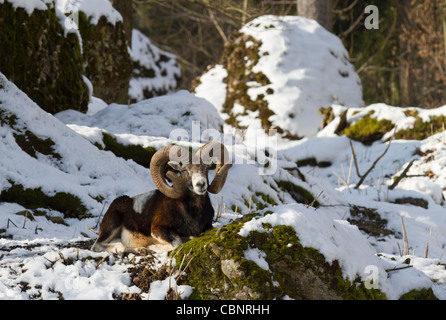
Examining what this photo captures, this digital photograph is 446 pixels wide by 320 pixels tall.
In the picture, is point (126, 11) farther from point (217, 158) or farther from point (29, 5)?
point (217, 158)

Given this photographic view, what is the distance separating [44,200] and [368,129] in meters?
8.68

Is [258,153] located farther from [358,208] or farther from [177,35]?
[177,35]

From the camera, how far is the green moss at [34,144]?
582 centimetres

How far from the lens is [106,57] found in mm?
10469

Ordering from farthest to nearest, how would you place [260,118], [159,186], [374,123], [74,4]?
1. [260,118]
2. [374,123]
3. [74,4]
4. [159,186]

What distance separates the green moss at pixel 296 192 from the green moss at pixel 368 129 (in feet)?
16.4

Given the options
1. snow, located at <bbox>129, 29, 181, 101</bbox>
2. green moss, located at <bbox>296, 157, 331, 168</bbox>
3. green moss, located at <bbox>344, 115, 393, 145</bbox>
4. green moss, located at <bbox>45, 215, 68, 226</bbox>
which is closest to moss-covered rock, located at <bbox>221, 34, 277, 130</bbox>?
green moss, located at <bbox>296, 157, 331, 168</bbox>

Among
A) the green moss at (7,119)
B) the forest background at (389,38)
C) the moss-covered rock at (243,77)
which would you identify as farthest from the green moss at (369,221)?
the forest background at (389,38)

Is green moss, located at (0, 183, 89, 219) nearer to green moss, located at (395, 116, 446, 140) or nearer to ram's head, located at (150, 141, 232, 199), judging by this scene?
ram's head, located at (150, 141, 232, 199)

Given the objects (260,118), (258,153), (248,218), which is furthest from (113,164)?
(260,118)

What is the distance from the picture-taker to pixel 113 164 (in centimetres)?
629

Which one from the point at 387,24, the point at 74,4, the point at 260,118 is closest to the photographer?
the point at 74,4

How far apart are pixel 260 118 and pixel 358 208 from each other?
611 cm

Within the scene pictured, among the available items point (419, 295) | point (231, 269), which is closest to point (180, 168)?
point (231, 269)
